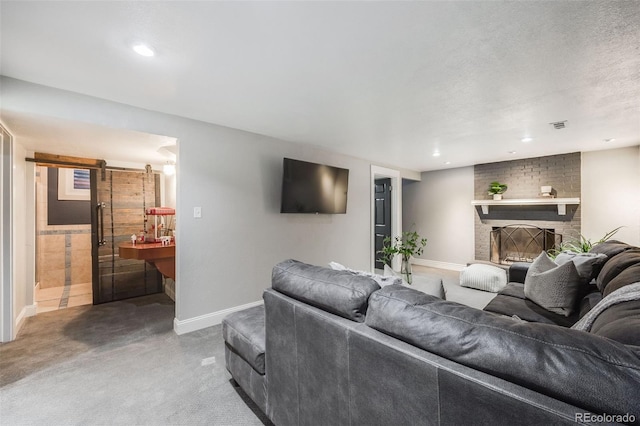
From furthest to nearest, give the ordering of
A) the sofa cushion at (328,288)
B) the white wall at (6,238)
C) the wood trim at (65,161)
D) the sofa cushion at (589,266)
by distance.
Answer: the wood trim at (65,161) → the white wall at (6,238) → the sofa cushion at (589,266) → the sofa cushion at (328,288)

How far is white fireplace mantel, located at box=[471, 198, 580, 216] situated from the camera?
446cm

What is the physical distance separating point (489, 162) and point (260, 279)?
16.2 ft

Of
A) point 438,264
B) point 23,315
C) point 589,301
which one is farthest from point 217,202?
point 438,264

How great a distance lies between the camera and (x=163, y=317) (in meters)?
3.18

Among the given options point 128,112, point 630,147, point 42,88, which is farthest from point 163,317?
point 630,147

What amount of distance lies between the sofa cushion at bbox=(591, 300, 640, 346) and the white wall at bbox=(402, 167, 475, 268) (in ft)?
16.2

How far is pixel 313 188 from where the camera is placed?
389 cm

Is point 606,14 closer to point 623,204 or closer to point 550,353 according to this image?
point 550,353

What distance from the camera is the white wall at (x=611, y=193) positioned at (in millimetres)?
4059

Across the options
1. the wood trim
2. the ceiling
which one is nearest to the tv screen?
the ceiling

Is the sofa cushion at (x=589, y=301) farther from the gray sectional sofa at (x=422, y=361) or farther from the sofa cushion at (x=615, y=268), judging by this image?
the gray sectional sofa at (x=422, y=361)

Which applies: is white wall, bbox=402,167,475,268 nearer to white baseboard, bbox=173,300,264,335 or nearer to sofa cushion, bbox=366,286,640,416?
white baseboard, bbox=173,300,264,335

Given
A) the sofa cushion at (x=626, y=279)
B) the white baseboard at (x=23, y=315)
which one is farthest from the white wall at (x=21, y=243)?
the sofa cushion at (x=626, y=279)

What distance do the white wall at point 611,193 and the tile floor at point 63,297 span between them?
25.3ft
